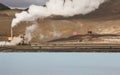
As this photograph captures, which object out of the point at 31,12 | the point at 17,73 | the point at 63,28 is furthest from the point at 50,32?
the point at 17,73

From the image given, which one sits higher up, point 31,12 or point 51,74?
point 31,12

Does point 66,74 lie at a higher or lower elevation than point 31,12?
lower

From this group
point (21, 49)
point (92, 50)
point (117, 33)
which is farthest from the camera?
point (117, 33)

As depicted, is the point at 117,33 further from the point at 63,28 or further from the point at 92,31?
the point at 63,28

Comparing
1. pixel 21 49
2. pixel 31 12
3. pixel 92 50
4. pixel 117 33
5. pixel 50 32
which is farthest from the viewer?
pixel 50 32

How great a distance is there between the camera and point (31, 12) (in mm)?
134750

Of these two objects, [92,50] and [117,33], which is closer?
[92,50]

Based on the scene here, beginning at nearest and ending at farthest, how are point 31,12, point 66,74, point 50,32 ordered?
point 66,74 < point 31,12 < point 50,32

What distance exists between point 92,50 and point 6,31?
108866 millimetres

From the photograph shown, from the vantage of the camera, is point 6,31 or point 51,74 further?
point 6,31

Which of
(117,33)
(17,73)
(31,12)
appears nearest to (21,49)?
(31,12)

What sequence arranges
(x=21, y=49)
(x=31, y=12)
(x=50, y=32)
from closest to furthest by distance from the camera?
(x=21, y=49) → (x=31, y=12) → (x=50, y=32)

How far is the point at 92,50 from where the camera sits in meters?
91.9

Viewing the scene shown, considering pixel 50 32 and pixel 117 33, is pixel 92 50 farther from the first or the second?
pixel 50 32
